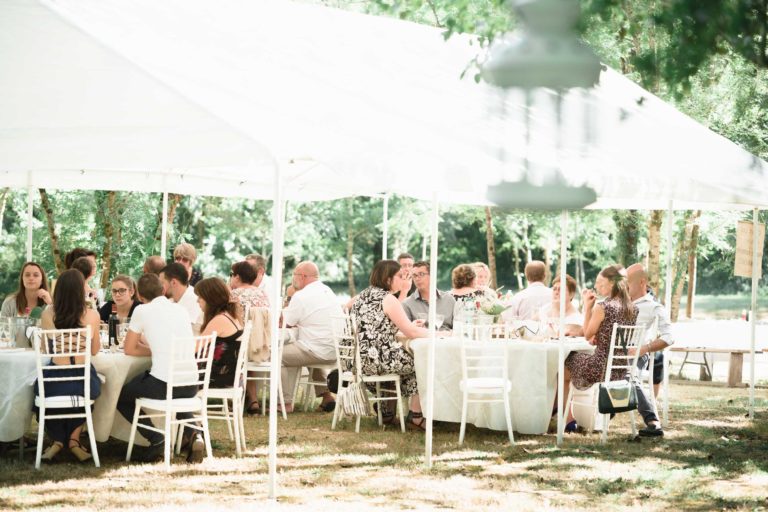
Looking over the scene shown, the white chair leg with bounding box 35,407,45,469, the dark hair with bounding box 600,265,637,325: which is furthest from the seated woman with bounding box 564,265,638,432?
the white chair leg with bounding box 35,407,45,469

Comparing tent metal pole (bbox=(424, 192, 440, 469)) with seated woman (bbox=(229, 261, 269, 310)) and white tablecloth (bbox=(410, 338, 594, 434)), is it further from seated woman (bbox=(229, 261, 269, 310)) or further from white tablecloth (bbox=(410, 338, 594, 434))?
seated woman (bbox=(229, 261, 269, 310))

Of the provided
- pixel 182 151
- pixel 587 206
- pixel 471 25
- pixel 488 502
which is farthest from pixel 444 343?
pixel 587 206

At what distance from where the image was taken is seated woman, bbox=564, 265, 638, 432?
8.22m

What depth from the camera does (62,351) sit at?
256 inches

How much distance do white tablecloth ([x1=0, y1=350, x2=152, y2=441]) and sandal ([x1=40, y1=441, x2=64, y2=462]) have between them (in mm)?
221

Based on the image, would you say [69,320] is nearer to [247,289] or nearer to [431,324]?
[431,324]

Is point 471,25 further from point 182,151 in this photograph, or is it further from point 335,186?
point 335,186

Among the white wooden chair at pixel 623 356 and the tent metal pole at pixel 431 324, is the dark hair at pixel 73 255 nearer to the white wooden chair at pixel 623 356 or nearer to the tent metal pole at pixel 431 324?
the tent metal pole at pixel 431 324

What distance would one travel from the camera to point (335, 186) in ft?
37.3

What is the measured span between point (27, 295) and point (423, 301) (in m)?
3.46

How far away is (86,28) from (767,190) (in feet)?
18.9

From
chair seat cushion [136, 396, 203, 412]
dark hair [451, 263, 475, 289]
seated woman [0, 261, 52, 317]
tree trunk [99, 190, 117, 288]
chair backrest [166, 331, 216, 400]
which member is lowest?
chair seat cushion [136, 396, 203, 412]

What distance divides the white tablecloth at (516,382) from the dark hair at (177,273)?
197 centimetres

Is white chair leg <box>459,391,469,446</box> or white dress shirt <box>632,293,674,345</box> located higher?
white dress shirt <box>632,293,674,345</box>
